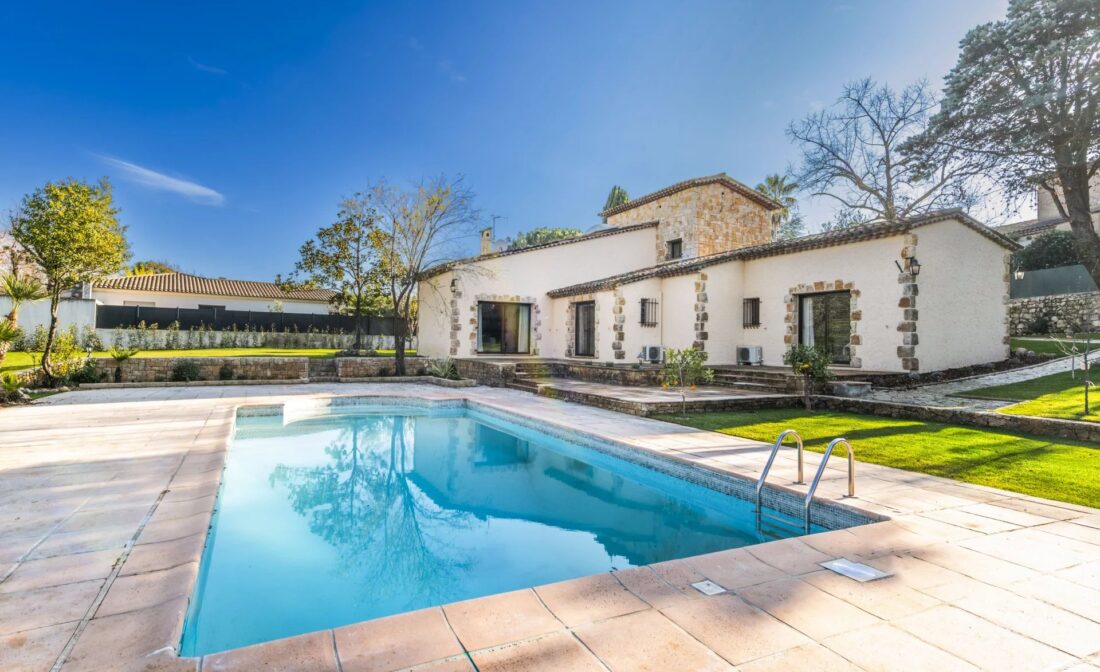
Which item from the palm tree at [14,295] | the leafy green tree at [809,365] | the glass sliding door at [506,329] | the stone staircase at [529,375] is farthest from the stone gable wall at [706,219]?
the palm tree at [14,295]

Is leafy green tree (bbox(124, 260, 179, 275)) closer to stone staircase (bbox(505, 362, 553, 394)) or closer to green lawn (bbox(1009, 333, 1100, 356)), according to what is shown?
stone staircase (bbox(505, 362, 553, 394))

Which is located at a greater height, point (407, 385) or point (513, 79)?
point (513, 79)

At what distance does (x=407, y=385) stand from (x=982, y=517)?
1459cm

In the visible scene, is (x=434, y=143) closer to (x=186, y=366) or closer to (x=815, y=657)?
(x=186, y=366)

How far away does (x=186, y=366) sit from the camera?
15156mm

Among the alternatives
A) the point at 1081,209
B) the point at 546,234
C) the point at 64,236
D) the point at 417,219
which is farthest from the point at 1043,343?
the point at 546,234

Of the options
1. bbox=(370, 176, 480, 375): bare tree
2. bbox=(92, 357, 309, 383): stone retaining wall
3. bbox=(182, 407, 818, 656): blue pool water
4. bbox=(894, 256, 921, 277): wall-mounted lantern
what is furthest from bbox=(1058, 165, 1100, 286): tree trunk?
bbox=(92, 357, 309, 383): stone retaining wall

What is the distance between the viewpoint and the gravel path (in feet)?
30.9

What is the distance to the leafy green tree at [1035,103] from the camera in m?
12.9

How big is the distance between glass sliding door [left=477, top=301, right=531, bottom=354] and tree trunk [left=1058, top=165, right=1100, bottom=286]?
17.2 m

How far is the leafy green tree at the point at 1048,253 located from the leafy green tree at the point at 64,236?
31.7m

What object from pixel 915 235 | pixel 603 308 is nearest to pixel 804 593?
pixel 915 235

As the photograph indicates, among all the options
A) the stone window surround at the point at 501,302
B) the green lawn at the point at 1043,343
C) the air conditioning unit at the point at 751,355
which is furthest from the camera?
the stone window surround at the point at 501,302

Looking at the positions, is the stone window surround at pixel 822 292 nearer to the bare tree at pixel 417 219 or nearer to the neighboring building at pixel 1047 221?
the neighboring building at pixel 1047 221
